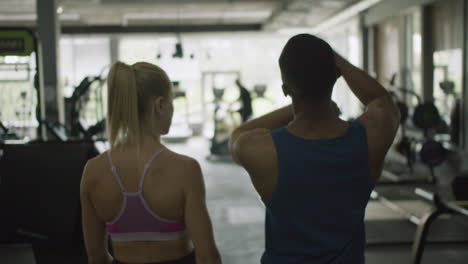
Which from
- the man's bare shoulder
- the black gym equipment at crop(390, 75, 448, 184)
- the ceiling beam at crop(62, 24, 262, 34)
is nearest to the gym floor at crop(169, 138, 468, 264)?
the black gym equipment at crop(390, 75, 448, 184)

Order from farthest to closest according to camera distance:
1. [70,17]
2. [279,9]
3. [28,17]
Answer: [28,17] → [70,17] → [279,9]

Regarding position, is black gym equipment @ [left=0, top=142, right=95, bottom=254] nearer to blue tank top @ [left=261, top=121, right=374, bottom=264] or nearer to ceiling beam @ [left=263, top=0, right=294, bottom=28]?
blue tank top @ [left=261, top=121, right=374, bottom=264]

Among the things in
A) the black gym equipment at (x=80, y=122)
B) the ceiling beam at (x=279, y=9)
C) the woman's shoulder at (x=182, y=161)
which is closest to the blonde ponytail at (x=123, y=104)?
the woman's shoulder at (x=182, y=161)

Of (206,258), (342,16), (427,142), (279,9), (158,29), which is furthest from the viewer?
(158,29)

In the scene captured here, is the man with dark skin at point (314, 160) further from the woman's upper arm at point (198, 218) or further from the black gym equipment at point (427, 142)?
the black gym equipment at point (427, 142)

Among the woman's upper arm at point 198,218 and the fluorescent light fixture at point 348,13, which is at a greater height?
the fluorescent light fixture at point 348,13

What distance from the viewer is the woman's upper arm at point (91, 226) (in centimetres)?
146

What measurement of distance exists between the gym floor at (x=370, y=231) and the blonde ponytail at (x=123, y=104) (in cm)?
279

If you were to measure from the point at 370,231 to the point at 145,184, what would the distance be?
12.6 ft

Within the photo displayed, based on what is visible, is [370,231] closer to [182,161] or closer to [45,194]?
[45,194]

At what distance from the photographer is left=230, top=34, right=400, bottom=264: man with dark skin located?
1.24 meters

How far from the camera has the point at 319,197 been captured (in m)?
1.28

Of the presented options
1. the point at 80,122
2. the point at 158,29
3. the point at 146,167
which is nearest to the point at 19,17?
the point at 158,29

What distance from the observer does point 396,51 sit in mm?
10211
